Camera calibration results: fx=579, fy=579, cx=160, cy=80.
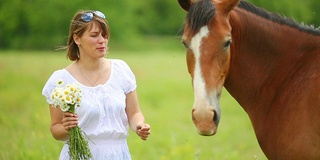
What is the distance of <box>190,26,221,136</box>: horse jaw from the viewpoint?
3.96 meters

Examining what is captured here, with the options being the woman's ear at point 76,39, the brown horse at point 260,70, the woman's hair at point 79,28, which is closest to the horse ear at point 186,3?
the brown horse at point 260,70

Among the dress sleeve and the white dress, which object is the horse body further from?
the white dress

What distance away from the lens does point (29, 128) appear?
9445 millimetres

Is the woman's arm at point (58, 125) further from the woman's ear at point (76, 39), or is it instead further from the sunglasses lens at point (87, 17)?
the sunglasses lens at point (87, 17)

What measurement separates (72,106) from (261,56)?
151 cm

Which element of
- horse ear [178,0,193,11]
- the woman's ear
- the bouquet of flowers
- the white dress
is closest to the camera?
the bouquet of flowers

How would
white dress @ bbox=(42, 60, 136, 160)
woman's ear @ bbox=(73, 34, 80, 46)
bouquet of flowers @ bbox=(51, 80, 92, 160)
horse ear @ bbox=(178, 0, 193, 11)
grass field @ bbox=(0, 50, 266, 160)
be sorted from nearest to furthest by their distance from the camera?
bouquet of flowers @ bbox=(51, 80, 92, 160)
horse ear @ bbox=(178, 0, 193, 11)
white dress @ bbox=(42, 60, 136, 160)
woman's ear @ bbox=(73, 34, 80, 46)
grass field @ bbox=(0, 50, 266, 160)

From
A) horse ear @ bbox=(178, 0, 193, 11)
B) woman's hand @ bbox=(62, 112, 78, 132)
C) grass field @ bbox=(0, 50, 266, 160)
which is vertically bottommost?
grass field @ bbox=(0, 50, 266, 160)

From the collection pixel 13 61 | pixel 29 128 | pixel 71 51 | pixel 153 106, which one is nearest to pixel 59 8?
pixel 13 61

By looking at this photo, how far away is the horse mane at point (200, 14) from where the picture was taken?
Result: 13.5 ft

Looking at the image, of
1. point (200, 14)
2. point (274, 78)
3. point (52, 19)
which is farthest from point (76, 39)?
point (52, 19)

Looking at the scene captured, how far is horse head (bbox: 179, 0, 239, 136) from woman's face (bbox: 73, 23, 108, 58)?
2.33ft

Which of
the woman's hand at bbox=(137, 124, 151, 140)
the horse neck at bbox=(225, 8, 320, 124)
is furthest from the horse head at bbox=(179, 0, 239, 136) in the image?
the woman's hand at bbox=(137, 124, 151, 140)

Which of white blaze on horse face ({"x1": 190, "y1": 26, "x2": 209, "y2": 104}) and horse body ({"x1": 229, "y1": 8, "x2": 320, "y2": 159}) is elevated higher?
white blaze on horse face ({"x1": 190, "y1": 26, "x2": 209, "y2": 104})
